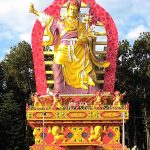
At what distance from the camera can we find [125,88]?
114 feet

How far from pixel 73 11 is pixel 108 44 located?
8.68 feet

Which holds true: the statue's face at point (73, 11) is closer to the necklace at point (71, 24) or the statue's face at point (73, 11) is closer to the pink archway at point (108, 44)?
the necklace at point (71, 24)

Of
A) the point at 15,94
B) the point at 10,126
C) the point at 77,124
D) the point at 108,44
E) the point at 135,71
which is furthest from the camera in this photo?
the point at 15,94

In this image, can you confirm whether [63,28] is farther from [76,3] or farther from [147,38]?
[147,38]

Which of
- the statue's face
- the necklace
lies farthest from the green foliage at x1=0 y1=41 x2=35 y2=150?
the statue's face

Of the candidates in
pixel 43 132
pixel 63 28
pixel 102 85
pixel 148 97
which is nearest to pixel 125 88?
pixel 148 97

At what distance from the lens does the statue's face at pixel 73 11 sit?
90.2 feet

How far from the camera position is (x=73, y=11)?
90.1ft

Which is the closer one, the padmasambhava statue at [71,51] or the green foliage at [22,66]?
the padmasambhava statue at [71,51]

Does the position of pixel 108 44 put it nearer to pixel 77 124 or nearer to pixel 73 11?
pixel 73 11

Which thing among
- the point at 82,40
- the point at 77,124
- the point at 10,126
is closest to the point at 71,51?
the point at 82,40

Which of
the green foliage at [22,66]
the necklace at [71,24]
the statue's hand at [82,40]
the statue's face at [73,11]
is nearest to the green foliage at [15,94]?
the green foliage at [22,66]

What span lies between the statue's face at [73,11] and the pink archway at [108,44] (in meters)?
0.71

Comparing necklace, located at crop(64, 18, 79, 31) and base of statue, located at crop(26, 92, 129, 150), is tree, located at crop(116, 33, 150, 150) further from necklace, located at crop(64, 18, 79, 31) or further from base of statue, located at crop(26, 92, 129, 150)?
base of statue, located at crop(26, 92, 129, 150)
